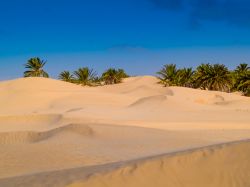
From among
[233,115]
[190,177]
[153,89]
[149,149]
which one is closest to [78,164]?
[149,149]

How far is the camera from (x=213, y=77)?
63.0m

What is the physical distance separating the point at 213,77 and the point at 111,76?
2550 cm

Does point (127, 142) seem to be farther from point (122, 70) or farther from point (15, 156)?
point (122, 70)

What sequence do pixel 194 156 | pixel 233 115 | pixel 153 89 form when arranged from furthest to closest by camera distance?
pixel 153 89, pixel 233 115, pixel 194 156

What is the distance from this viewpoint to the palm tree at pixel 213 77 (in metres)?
62.0

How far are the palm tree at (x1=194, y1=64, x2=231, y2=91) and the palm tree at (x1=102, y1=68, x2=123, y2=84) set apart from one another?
2122cm

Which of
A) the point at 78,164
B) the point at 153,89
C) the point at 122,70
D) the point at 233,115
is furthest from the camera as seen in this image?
the point at 122,70

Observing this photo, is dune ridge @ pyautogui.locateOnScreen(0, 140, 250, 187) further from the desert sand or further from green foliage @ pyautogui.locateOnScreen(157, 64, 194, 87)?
green foliage @ pyautogui.locateOnScreen(157, 64, 194, 87)

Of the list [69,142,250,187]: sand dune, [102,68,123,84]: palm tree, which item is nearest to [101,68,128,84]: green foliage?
[102,68,123,84]: palm tree

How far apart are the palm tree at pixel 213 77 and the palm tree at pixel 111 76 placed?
21.2 m

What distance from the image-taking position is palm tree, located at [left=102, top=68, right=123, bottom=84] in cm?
8042

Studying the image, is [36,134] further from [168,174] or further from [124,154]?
[168,174]

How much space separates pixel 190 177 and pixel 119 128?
1038 cm

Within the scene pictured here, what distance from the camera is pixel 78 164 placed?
11.3m
